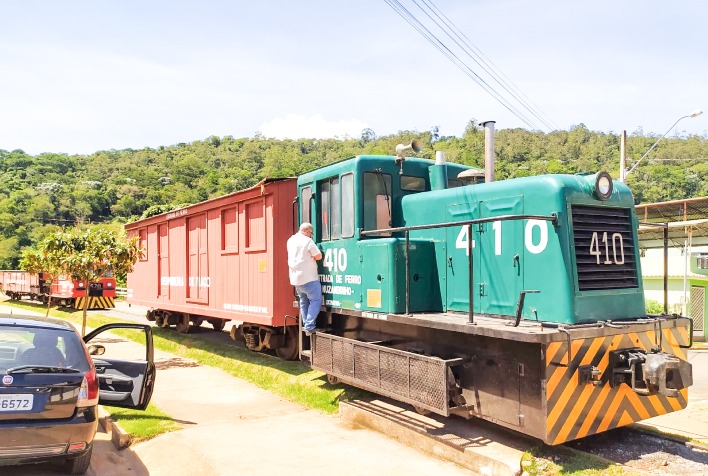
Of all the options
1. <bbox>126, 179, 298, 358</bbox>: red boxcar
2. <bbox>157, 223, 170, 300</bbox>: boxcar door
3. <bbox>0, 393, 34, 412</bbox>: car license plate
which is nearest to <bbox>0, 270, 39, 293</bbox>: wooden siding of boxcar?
<bbox>157, 223, 170, 300</bbox>: boxcar door

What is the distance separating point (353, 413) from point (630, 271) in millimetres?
3573

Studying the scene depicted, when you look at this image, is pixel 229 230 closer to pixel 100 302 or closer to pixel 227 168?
pixel 100 302

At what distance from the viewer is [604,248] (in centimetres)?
559

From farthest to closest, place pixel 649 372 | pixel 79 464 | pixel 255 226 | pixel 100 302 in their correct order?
pixel 100 302 → pixel 255 226 → pixel 79 464 → pixel 649 372

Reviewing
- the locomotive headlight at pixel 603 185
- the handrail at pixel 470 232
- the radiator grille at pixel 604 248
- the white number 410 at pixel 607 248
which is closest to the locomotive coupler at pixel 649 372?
the radiator grille at pixel 604 248

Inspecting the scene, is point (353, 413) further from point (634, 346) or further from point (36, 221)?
point (36, 221)

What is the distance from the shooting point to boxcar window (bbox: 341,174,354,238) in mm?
7332

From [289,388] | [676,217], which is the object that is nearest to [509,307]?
[289,388]

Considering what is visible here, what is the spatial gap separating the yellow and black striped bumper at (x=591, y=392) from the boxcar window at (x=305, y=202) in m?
4.59

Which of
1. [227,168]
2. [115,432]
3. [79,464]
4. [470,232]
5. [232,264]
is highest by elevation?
[227,168]

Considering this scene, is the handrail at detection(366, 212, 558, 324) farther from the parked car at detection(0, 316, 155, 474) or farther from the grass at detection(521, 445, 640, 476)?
the parked car at detection(0, 316, 155, 474)

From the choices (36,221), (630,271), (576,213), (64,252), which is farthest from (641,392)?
(36,221)

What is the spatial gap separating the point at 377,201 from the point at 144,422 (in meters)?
4.00

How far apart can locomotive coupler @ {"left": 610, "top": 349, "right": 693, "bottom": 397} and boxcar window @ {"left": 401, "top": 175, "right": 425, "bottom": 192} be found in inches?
139
